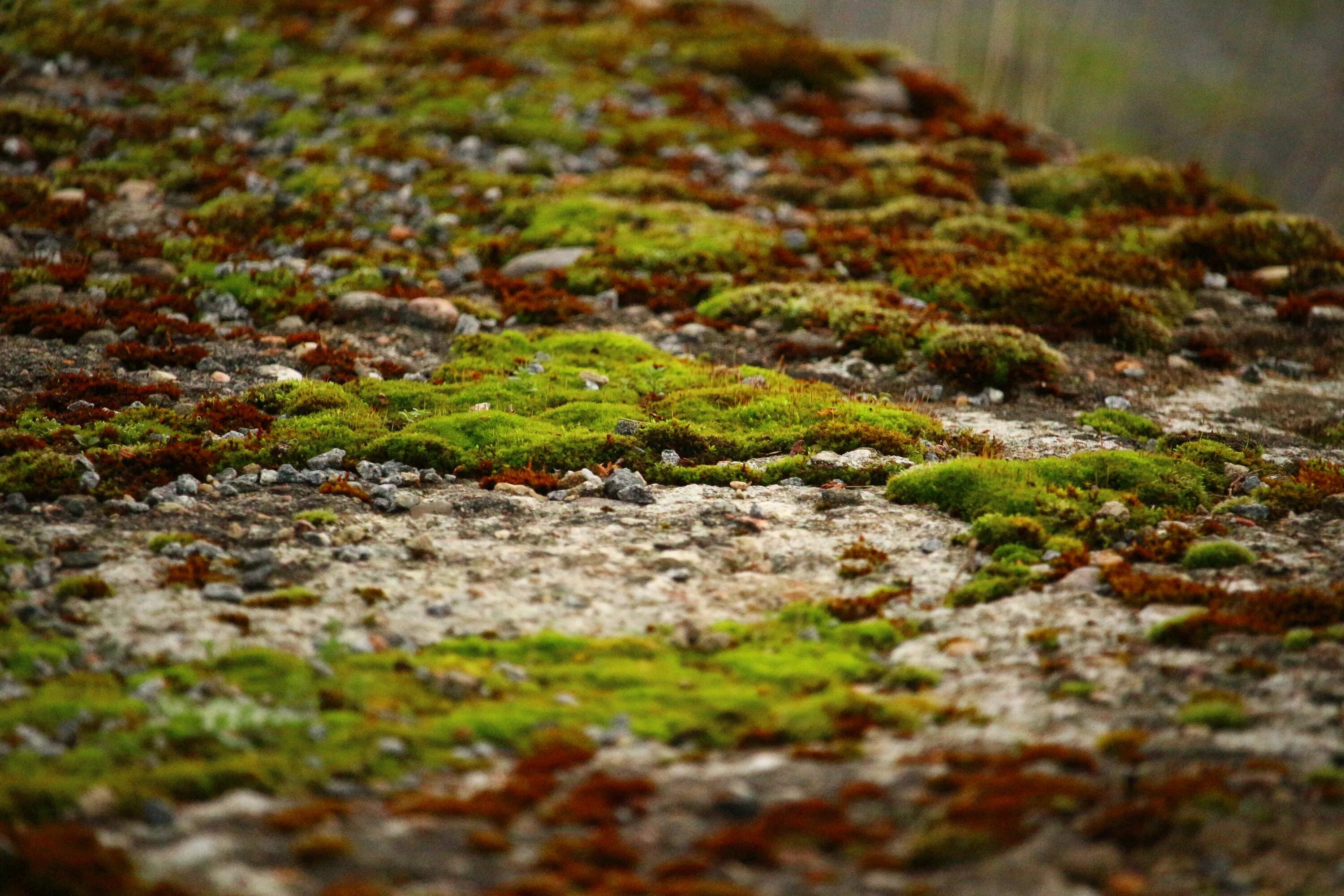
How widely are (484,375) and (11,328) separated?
6.90m

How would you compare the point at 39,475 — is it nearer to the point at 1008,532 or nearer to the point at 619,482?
the point at 619,482

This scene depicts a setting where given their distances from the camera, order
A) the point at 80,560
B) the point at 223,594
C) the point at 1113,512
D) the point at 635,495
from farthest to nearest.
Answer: the point at 635,495 < the point at 1113,512 < the point at 80,560 < the point at 223,594

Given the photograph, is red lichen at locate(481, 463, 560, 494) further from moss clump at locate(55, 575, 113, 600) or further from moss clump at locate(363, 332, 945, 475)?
moss clump at locate(55, 575, 113, 600)

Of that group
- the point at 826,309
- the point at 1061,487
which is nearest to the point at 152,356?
the point at 826,309

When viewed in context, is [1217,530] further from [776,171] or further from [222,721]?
[776,171]

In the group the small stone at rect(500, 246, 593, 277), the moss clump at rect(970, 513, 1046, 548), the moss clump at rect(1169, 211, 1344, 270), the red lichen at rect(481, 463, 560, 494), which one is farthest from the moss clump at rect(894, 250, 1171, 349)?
the red lichen at rect(481, 463, 560, 494)

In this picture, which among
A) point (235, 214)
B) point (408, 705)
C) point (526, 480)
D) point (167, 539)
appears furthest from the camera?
point (235, 214)

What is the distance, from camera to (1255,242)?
20281mm

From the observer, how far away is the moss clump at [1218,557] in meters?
9.20

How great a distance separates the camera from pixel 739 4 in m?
36.3

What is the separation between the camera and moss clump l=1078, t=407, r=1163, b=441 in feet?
43.3

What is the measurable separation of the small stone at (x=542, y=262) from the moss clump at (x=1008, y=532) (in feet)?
35.0

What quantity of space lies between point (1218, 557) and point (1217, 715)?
3.03 metres

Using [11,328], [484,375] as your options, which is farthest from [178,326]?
[484,375]
